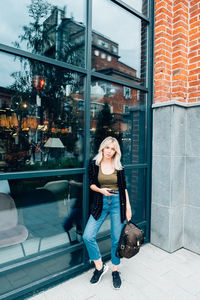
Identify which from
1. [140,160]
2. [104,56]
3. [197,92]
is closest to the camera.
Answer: [104,56]

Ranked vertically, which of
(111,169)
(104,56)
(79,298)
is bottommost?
(79,298)

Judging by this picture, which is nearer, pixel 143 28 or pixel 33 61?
pixel 33 61

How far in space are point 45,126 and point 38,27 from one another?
4.30ft

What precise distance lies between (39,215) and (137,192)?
6.05 ft

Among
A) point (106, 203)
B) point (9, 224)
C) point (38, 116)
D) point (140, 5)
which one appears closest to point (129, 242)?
point (106, 203)

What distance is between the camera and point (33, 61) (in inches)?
101

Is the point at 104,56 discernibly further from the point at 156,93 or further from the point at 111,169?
the point at 111,169

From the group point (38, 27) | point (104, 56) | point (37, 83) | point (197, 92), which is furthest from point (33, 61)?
point (197, 92)

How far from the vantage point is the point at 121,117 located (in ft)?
11.5

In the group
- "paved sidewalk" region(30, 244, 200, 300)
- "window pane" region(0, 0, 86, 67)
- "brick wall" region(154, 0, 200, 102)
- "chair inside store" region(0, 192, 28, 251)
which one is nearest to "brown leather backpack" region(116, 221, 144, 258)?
"paved sidewalk" region(30, 244, 200, 300)

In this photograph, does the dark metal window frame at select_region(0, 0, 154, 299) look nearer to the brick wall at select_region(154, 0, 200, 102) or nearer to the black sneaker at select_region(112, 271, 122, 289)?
the brick wall at select_region(154, 0, 200, 102)

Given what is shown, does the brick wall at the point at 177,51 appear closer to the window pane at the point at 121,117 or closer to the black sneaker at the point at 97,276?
the window pane at the point at 121,117

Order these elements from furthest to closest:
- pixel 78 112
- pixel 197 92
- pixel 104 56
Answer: pixel 197 92 → pixel 104 56 → pixel 78 112

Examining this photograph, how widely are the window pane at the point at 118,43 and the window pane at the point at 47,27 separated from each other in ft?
0.92
